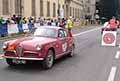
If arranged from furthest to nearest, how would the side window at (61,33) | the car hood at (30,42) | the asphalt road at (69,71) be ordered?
the side window at (61,33) < the car hood at (30,42) < the asphalt road at (69,71)

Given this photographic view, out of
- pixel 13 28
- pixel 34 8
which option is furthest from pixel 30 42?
pixel 34 8

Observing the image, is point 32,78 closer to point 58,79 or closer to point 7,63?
point 58,79

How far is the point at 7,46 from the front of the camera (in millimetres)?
11281

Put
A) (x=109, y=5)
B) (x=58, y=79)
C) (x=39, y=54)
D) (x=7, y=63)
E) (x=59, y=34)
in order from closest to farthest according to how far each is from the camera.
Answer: (x=58, y=79)
(x=39, y=54)
(x=7, y=63)
(x=59, y=34)
(x=109, y=5)

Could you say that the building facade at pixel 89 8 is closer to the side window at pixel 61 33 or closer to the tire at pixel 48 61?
the side window at pixel 61 33

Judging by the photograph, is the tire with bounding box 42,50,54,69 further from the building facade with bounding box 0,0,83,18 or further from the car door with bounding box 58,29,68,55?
the building facade with bounding box 0,0,83,18

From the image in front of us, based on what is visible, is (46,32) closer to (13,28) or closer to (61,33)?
(61,33)

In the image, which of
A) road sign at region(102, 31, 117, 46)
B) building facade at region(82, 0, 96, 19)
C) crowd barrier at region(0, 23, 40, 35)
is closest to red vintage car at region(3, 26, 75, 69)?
road sign at region(102, 31, 117, 46)

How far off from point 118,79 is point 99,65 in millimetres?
2559

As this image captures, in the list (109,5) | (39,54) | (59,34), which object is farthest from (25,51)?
(109,5)

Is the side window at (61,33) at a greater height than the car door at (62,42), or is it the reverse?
the side window at (61,33)

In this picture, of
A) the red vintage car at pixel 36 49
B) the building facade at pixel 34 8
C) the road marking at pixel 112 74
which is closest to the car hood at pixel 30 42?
the red vintage car at pixel 36 49

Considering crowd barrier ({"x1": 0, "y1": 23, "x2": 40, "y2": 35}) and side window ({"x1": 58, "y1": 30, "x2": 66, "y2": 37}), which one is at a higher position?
side window ({"x1": 58, "y1": 30, "x2": 66, "y2": 37})

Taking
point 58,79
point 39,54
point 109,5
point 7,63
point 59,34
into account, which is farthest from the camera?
point 109,5
